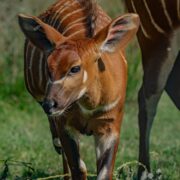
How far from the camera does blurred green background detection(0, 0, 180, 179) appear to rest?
734 centimetres

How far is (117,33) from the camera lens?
16.9 feet

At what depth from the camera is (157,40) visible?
252 inches

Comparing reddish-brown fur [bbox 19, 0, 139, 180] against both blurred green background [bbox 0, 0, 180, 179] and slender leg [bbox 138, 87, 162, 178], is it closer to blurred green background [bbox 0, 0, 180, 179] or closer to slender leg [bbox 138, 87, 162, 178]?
blurred green background [bbox 0, 0, 180, 179]

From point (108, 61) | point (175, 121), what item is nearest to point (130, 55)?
point (175, 121)

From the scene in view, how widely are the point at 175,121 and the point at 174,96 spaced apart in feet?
10.7

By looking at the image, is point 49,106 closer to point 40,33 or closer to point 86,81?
point 86,81

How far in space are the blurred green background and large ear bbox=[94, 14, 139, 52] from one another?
3.65 feet

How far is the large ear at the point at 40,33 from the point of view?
515 cm

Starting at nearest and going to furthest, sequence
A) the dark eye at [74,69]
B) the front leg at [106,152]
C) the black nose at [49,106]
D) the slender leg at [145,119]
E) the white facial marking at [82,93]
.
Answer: the black nose at [49,106]
the dark eye at [74,69]
the white facial marking at [82,93]
the front leg at [106,152]
the slender leg at [145,119]

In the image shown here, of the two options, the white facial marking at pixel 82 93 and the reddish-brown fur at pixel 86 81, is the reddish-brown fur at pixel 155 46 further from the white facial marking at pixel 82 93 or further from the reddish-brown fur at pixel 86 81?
the white facial marking at pixel 82 93

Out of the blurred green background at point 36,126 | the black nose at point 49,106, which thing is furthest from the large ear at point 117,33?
the blurred green background at point 36,126

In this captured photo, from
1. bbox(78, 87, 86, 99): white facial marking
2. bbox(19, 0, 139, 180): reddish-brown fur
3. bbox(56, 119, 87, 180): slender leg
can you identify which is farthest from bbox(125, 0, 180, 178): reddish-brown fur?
bbox(78, 87, 86, 99): white facial marking

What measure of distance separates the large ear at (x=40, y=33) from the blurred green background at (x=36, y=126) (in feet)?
3.16

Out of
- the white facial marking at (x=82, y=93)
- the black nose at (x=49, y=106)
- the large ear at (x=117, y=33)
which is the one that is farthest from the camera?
the large ear at (x=117, y=33)
